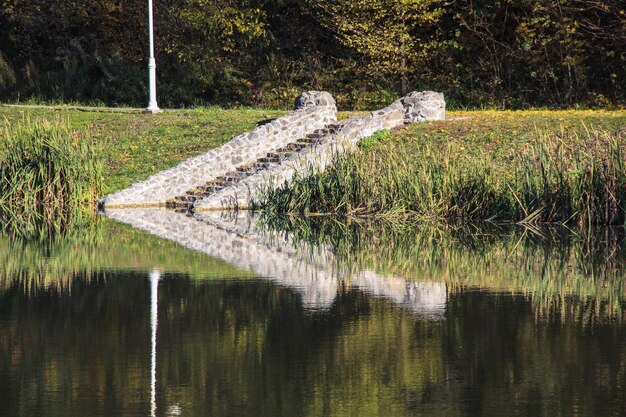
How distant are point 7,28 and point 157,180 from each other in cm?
2105

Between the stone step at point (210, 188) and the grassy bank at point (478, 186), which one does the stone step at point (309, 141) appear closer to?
the stone step at point (210, 188)

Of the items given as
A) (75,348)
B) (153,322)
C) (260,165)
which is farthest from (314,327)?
(260,165)

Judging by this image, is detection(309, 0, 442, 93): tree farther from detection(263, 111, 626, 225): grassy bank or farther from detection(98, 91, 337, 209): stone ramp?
detection(263, 111, 626, 225): grassy bank

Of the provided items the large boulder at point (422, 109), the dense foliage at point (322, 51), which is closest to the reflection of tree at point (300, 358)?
the large boulder at point (422, 109)

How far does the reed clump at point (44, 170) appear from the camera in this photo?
2458 centimetres

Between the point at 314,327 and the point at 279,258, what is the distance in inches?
222

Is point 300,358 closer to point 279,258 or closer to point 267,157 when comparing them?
point 279,258

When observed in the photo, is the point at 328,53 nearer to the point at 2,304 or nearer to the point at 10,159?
the point at 10,159

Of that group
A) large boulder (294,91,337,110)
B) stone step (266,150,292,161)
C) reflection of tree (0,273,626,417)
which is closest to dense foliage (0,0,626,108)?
large boulder (294,91,337,110)

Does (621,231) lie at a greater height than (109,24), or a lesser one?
lesser

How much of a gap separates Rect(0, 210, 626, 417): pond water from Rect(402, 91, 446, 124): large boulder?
11.3 meters

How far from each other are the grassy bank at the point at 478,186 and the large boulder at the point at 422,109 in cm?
462

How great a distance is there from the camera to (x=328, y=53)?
140 ft

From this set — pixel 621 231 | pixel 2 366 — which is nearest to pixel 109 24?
pixel 621 231
